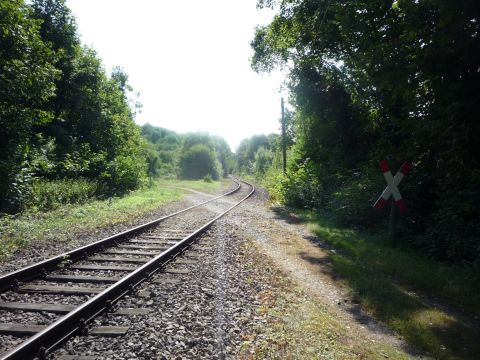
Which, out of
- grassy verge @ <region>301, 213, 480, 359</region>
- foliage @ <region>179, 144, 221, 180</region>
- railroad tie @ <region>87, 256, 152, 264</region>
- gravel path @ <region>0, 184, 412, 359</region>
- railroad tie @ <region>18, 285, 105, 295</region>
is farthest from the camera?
foliage @ <region>179, 144, 221, 180</region>

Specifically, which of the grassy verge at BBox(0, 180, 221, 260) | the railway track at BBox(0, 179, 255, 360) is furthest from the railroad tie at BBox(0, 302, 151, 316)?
the grassy verge at BBox(0, 180, 221, 260)

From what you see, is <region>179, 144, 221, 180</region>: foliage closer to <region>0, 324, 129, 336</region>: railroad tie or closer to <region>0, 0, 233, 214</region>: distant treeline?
<region>0, 0, 233, 214</region>: distant treeline

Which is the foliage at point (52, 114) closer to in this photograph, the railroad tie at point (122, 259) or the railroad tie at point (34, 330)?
the railroad tie at point (122, 259)

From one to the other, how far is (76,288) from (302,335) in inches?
133

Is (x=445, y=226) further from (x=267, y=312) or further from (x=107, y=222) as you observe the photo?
(x=107, y=222)

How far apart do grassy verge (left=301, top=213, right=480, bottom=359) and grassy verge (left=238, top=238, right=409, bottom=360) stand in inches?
26.1

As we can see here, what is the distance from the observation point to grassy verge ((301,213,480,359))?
Answer: 435cm

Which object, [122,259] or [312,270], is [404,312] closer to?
[312,270]

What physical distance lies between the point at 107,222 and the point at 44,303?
684 cm

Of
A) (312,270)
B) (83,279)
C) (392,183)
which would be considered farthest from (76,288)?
(392,183)

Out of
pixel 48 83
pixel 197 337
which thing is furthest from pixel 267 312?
pixel 48 83

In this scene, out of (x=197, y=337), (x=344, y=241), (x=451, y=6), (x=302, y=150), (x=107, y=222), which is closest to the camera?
(x=197, y=337)

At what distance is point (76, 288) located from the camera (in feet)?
16.5

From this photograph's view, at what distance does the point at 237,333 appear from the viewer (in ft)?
13.3
